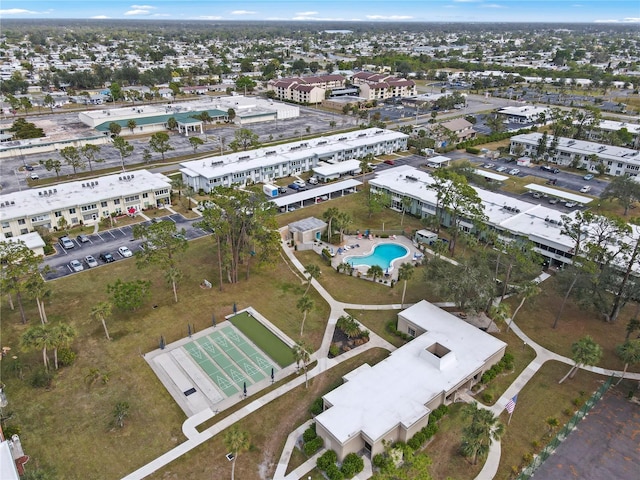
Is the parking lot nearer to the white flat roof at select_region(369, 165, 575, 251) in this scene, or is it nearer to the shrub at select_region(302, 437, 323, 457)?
the white flat roof at select_region(369, 165, 575, 251)

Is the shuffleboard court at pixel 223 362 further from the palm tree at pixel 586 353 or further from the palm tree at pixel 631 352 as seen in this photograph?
the palm tree at pixel 631 352

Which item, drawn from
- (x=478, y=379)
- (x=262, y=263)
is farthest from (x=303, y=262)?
(x=478, y=379)

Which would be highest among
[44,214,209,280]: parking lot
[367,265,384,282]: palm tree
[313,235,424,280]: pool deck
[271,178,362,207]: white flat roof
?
[271,178,362,207]: white flat roof

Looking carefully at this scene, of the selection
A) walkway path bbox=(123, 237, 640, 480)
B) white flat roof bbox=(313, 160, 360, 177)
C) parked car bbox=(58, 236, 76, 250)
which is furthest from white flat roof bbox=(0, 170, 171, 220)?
walkway path bbox=(123, 237, 640, 480)

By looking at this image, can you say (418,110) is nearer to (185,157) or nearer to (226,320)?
(185,157)

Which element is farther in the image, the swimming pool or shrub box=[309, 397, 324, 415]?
the swimming pool

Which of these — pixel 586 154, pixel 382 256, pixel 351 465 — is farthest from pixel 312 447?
pixel 586 154
